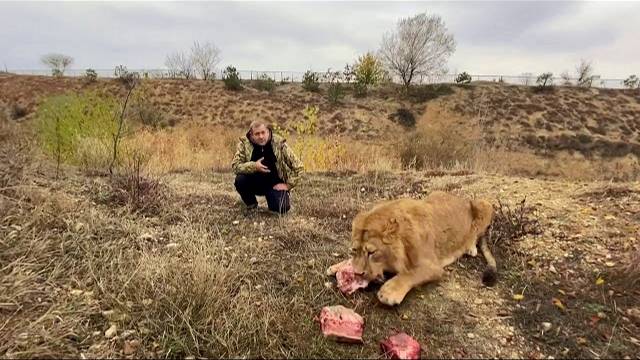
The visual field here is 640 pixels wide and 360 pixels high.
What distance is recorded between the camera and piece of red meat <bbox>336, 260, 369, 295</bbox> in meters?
3.48

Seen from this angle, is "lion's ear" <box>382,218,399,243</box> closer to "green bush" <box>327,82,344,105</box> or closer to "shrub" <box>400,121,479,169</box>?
"shrub" <box>400,121,479,169</box>

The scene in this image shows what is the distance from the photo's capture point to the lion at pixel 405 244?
3301 millimetres

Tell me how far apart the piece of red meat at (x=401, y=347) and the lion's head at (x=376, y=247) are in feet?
1.72

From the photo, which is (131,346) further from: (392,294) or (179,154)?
(179,154)

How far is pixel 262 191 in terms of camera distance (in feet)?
18.6

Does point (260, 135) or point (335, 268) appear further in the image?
point (260, 135)

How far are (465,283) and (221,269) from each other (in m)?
1.95

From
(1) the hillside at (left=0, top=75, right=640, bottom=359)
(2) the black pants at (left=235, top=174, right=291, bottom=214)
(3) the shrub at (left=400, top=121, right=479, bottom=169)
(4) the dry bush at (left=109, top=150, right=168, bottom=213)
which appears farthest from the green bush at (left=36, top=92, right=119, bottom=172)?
(3) the shrub at (left=400, top=121, right=479, bottom=169)

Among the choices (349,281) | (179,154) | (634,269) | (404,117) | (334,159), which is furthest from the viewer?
(404,117)

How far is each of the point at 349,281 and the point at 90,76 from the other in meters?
43.7

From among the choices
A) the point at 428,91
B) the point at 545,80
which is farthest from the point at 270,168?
the point at 545,80

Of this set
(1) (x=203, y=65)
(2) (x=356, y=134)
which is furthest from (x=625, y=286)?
(1) (x=203, y=65)

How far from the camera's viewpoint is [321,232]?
4.76 metres

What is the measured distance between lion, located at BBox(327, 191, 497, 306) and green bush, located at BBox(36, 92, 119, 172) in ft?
24.1
